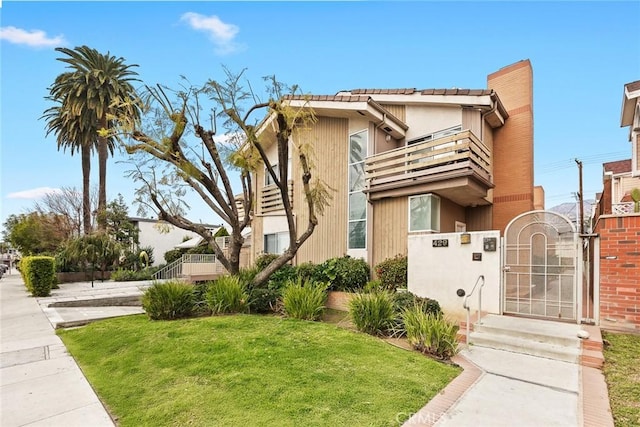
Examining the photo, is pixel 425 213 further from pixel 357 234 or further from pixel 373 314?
pixel 373 314

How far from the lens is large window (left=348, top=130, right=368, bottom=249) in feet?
40.2

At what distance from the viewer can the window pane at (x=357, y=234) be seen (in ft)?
39.9

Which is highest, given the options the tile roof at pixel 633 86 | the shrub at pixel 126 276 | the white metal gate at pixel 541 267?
the tile roof at pixel 633 86

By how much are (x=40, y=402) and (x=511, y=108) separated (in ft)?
50.5

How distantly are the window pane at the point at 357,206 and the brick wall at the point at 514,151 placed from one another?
5.10 m

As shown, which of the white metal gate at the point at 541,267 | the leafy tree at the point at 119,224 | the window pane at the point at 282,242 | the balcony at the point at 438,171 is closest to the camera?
the white metal gate at the point at 541,267

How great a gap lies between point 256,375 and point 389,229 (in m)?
7.74

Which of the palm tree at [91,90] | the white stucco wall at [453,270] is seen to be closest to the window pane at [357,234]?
the white stucco wall at [453,270]

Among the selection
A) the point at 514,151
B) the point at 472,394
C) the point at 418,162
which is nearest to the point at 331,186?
the point at 418,162

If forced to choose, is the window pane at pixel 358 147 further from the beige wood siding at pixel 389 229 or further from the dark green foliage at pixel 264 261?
the dark green foliage at pixel 264 261

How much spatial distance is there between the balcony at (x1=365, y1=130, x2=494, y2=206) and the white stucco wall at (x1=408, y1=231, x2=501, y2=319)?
6.90 ft

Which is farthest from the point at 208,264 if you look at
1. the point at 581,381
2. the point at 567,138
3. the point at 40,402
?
the point at 567,138

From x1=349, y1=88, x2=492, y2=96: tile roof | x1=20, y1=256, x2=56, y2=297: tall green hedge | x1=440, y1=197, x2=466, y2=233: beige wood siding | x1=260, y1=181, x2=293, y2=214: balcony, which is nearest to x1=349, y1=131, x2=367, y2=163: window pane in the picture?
x1=349, y1=88, x2=492, y2=96: tile roof

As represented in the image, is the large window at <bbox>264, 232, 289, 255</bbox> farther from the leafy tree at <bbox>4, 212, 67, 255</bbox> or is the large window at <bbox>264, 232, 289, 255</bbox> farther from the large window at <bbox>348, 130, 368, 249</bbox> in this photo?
the leafy tree at <bbox>4, 212, 67, 255</bbox>
